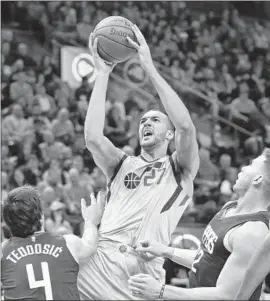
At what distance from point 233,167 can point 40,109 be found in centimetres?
370

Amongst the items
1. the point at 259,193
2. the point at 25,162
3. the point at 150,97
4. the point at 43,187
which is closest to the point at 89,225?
the point at 259,193

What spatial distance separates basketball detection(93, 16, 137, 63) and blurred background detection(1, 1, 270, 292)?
3798 mm

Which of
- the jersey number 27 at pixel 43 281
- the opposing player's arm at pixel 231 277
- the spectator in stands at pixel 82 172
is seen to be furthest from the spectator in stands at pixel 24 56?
the opposing player's arm at pixel 231 277

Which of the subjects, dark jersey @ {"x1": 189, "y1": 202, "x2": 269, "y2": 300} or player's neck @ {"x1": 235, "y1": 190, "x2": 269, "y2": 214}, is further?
player's neck @ {"x1": 235, "y1": 190, "x2": 269, "y2": 214}

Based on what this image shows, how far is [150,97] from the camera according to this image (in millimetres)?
14414

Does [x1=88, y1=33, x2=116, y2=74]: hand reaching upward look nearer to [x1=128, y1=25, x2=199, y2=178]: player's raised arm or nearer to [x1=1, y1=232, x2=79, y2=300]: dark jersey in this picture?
[x1=128, y1=25, x2=199, y2=178]: player's raised arm

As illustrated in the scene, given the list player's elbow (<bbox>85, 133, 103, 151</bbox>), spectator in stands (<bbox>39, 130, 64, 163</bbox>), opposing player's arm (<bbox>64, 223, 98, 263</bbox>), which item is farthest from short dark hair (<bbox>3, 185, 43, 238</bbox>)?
spectator in stands (<bbox>39, 130, 64, 163</bbox>)

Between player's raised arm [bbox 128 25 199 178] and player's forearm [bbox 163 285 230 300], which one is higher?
player's raised arm [bbox 128 25 199 178]

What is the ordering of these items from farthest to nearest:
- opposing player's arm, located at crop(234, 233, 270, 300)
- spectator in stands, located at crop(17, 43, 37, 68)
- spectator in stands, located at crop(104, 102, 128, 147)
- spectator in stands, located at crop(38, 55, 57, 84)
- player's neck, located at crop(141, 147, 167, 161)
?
spectator in stands, located at crop(17, 43, 37, 68) → spectator in stands, located at crop(38, 55, 57, 84) → spectator in stands, located at crop(104, 102, 128, 147) → player's neck, located at crop(141, 147, 167, 161) → opposing player's arm, located at crop(234, 233, 270, 300)

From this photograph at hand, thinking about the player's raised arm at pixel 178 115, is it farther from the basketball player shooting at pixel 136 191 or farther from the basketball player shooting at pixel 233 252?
the basketball player shooting at pixel 233 252

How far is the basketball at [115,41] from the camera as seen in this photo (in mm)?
5484

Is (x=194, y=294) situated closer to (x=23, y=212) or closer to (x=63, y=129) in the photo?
(x=23, y=212)

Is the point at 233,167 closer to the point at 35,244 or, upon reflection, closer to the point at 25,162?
the point at 25,162

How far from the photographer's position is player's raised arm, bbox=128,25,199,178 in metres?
5.09
